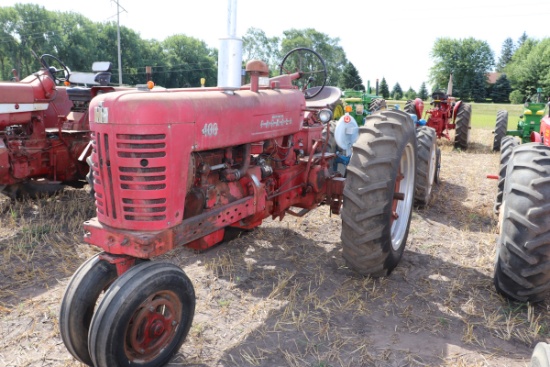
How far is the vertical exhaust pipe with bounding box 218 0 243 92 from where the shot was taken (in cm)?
281

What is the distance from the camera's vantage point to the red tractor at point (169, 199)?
2.38m

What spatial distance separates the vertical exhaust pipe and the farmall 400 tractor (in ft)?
7.20

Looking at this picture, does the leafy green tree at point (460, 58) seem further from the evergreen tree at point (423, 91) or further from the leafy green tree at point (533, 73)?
the leafy green tree at point (533, 73)

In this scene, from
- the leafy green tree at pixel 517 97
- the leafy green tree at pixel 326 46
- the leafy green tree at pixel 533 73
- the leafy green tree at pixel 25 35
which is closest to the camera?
the leafy green tree at pixel 25 35

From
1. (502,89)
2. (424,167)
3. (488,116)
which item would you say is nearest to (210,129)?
(424,167)

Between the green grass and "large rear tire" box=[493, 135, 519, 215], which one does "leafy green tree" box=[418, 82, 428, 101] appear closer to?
the green grass

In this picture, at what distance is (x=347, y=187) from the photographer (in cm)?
350

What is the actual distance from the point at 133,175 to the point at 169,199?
0.25 metres

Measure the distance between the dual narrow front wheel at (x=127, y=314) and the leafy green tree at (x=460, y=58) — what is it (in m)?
72.9

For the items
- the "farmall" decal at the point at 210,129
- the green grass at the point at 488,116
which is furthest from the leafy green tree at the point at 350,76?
the "farmall" decal at the point at 210,129

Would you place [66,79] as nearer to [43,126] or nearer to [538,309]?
→ [43,126]

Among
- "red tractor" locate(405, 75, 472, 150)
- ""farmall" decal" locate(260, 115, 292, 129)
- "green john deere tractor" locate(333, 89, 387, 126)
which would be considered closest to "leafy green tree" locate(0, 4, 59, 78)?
"green john deere tractor" locate(333, 89, 387, 126)

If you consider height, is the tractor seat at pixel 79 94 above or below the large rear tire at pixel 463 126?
above

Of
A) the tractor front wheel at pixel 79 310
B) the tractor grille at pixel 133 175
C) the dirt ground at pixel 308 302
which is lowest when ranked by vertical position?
the dirt ground at pixel 308 302
